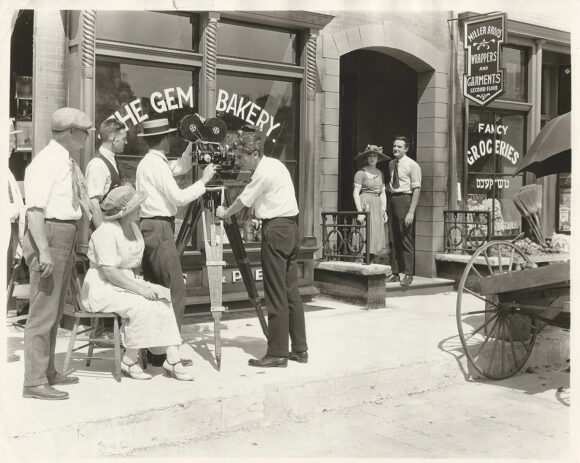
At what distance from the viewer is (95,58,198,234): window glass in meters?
7.98

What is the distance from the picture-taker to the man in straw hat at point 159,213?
20.8 ft

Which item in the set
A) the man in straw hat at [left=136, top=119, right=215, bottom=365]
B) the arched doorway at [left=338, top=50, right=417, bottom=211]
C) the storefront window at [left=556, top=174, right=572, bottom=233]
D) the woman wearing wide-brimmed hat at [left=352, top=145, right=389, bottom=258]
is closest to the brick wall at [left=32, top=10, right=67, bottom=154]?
the man in straw hat at [left=136, top=119, right=215, bottom=365]

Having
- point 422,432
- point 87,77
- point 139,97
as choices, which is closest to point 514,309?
point 422,432

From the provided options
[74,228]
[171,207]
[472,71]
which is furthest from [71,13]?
[472,71]

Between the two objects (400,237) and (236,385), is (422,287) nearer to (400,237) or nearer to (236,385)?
(400,237)

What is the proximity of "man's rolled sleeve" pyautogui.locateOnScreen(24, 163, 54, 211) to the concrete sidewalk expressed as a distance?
121 centimetres

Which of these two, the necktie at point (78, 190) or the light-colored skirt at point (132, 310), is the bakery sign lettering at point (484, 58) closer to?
the light-colored skirt at point (132, 310)

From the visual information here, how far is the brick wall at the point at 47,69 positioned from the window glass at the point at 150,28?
0.44 meters

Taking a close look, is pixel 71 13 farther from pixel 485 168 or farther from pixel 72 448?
pixel 485 168

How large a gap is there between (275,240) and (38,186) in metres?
2.10

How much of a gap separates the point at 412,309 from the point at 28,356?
218 inches

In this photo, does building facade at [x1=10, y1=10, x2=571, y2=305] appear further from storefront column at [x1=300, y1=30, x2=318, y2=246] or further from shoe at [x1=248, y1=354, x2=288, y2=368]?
shoe at [x1=248, y1=354, x2=288, y2=368]

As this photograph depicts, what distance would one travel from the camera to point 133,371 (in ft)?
19.7

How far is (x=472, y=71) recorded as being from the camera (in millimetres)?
11398
